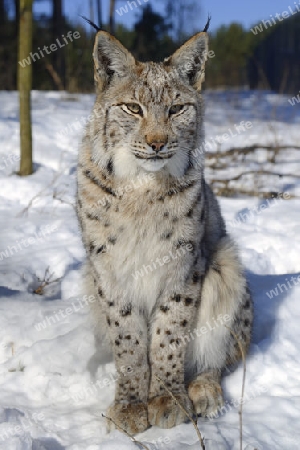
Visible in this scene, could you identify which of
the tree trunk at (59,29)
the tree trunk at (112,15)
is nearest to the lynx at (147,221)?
the tree trunk at (59,29)

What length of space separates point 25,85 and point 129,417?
4.33 m

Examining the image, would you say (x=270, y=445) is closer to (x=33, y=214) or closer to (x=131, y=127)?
(x=131, y=127)

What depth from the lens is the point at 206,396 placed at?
288 cm

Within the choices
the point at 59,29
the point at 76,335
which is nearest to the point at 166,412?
the point at 76,335

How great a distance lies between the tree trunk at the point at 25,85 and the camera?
593 cm

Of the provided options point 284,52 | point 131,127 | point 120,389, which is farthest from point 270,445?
point 284,52

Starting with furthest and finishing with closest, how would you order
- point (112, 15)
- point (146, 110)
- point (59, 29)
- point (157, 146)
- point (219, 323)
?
1. point (112, 15)
2. point (59, 29)
3. point (219, 323)
4. point (146, 110)
5. point (157, 146)

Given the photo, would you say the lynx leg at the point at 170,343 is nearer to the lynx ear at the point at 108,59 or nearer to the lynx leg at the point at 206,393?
the lynx leg at the point at 206,393

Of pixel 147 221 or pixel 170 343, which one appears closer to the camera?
pixel 147 221

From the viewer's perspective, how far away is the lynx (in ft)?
8.96

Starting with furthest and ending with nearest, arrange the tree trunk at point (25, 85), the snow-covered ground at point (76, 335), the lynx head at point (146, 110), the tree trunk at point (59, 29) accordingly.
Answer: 1. the tree trunk at point (59, 29)
2. the tree trunk at point (25, 85)
3. the lynx head at point (146, 110)
4. the snow-covered ground at point (76, 335)

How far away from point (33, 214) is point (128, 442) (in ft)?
11.0

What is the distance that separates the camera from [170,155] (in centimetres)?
266

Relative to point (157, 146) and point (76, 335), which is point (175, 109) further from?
point (76, 335)
